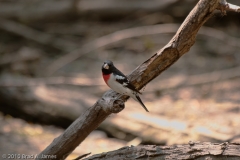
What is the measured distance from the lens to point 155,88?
18.1 ft

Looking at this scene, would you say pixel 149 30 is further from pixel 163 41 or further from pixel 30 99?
pixel 30 99

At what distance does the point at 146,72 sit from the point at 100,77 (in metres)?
3.55

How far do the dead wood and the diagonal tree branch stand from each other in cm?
28

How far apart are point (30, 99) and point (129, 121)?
136 cm

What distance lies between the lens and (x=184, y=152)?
7.84 feet

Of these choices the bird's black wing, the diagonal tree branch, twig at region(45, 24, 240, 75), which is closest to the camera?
the diagonal tree branch

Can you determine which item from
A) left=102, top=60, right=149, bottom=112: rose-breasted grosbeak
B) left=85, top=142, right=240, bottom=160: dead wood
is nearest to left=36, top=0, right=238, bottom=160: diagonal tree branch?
left=102, top=60, right=149, bottom=112: rose-breasted grosbeak

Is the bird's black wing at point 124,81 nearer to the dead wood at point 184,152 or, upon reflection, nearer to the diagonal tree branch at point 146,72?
the diagonal tree branch at point 146,72

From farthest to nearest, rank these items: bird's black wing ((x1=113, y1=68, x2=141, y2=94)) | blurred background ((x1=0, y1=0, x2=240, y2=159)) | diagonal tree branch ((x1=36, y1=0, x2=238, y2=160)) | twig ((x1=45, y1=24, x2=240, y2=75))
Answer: twig ((x1=45, y1=24, x2=240, y2=75)) → blurred background ((x1=0, y1=0, x2=240, y2=159)) → bird's black wing ((x1=113, y1=68, x2=141, y2=94)) → diagonal tree branch ((x1=36, y1=0, x2=238, y2=160))

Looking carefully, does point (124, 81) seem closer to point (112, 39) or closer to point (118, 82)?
point (118, 82)

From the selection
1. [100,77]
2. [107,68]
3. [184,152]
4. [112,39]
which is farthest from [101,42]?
[184,152]

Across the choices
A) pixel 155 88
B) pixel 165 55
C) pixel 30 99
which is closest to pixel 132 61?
pixel 155 88

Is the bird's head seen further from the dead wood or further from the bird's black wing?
the dead wood

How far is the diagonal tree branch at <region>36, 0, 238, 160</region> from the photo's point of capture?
7.54 ft
